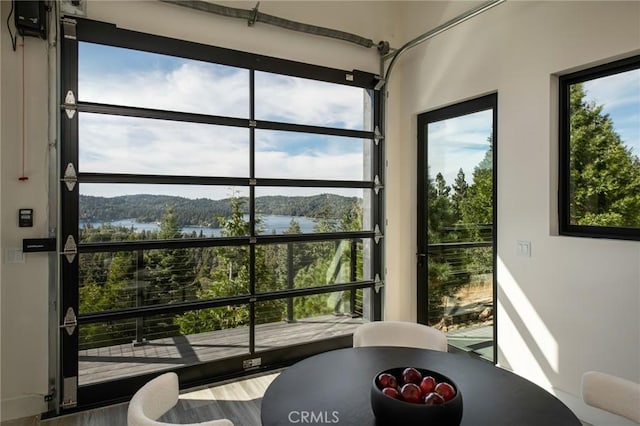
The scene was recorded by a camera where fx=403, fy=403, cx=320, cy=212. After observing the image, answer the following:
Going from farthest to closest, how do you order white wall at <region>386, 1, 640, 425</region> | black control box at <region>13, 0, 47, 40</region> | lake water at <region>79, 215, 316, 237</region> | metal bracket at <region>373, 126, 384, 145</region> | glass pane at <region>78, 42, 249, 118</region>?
metal bracket at <region>373, 126, 384, 145</region>
lake water at <region>79, 215, 316, 237</region>
glass pane at <region>78, 42, 249, 118</region>
black control box at <region>13, 0, 47, 40</region>
white wall at <region>386, 1, 640, 425</region>

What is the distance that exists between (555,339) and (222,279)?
2.60 meters

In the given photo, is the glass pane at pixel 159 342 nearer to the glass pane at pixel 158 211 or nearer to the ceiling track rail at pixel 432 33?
the glass pane at pixel 158 211

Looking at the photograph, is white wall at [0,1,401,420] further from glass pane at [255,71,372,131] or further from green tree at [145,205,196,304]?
glass pane at [255,71,372,131]

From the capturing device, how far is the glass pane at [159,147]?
2971mm

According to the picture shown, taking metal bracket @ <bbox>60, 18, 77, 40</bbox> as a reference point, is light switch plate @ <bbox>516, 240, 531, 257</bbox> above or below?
below

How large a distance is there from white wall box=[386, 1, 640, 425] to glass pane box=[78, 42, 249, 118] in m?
1.99

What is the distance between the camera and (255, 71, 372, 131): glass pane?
3630 millimetres

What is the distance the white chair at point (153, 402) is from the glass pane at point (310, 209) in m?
2.11

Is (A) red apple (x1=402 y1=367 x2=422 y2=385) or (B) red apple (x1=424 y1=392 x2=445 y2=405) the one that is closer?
(B) red apple (x1=424 y1=392 x2=445 y2=405)

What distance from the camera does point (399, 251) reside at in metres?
4.38

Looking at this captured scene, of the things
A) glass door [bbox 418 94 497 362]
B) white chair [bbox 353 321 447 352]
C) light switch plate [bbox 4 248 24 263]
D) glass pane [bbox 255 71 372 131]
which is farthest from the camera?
glass pane [bbox 255 71 372 131]

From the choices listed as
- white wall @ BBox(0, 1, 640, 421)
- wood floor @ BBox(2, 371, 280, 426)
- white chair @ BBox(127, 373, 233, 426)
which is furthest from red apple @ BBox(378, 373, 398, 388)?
white wall @ BBox(0, 1, 640, 421)

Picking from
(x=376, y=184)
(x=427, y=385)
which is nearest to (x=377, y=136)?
(x=376, y=184)

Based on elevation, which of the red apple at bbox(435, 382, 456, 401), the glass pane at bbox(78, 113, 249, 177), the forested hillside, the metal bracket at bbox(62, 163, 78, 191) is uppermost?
the glass pane at bbox(78, 113, 249, 177)
